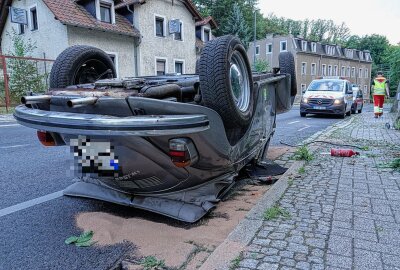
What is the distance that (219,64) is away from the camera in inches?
110

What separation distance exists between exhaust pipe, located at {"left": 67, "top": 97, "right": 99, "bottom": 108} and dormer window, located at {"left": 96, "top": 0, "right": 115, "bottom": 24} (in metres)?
21.1

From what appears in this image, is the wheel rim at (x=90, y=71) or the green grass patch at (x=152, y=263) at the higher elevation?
the wheel rim at (x=90, y=71)

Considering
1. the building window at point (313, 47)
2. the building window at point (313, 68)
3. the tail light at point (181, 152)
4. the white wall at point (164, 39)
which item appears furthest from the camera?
the building window at point (313, 47)

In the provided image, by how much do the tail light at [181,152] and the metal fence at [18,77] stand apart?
14.6 m

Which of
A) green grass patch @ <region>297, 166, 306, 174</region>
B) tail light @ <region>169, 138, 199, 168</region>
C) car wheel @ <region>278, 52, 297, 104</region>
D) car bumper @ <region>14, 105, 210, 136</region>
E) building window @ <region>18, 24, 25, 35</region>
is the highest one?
→ building window @ <region>18, 24, 25, 35</region>

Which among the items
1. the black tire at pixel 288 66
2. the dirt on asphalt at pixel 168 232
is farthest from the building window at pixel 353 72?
the dirt on asphalt at pixel 168 232

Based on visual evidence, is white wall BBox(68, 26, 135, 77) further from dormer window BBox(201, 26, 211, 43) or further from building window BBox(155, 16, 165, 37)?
dormer window BBox(201, 26, 211, 43)

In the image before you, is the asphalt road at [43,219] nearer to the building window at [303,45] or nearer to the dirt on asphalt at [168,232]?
the dirt on asphalt at [168,232]

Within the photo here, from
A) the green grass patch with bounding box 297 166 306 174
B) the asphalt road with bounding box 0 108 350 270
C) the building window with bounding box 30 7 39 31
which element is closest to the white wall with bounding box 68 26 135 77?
the building window with bounding box 30 7 39 31

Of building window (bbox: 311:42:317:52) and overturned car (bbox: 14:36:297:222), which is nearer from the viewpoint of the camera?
overturned car (bbox: 14:36:297:222)

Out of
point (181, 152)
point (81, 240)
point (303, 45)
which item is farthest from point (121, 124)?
point (303, 45)

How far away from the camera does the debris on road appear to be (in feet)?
8.71

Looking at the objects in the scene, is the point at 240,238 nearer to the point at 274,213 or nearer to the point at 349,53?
the point at 274,213

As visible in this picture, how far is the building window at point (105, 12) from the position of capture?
22.0 m
